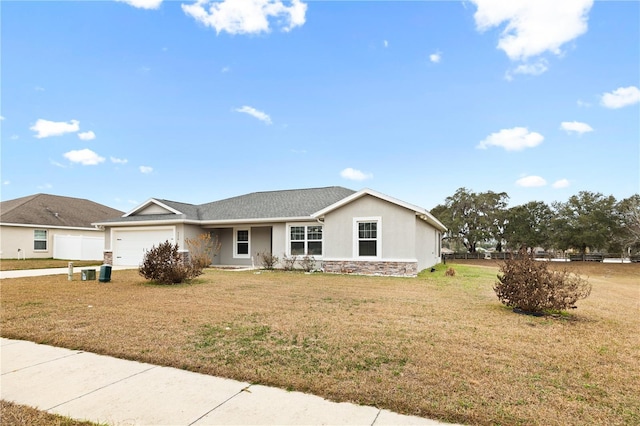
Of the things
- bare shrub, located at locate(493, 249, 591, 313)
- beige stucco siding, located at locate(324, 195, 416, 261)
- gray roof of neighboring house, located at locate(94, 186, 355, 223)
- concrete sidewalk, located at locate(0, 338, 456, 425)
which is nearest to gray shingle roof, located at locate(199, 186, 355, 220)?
gray roof of neighboring house, located at locate(94, 186, 355, 223)

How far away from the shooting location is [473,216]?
41.7 metres

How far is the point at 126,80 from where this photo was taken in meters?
16.6

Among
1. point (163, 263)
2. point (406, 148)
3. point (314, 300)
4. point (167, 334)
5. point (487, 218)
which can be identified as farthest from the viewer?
point (487, 218)

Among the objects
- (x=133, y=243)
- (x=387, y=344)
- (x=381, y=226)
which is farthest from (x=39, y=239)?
(x=387, y=344)

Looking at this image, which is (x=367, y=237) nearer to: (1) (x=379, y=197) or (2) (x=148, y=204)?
(1) (x=379, y=197)

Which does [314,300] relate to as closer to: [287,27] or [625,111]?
[287,27]

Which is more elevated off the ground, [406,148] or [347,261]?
[406,148]

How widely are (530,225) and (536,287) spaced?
36.7 meters

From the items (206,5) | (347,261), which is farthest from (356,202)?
(206,5)

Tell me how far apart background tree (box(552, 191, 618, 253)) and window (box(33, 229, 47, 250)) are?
46.4m

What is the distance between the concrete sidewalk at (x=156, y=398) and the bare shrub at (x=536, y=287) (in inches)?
221

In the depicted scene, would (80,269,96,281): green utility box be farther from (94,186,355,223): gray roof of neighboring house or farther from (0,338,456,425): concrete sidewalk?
(0,338,456,425): concrete sidewalk

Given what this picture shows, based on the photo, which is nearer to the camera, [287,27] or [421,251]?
[287,27]

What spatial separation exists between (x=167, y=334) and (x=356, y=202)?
11768mm
